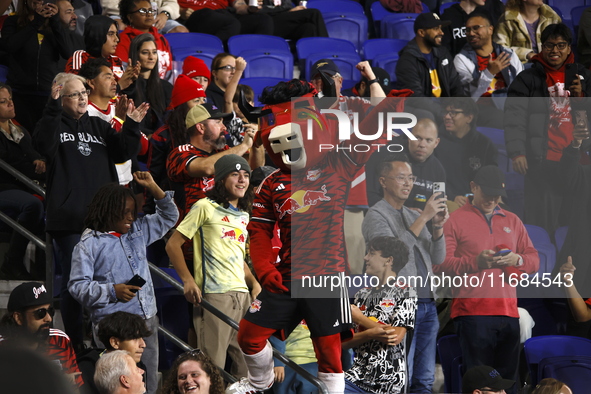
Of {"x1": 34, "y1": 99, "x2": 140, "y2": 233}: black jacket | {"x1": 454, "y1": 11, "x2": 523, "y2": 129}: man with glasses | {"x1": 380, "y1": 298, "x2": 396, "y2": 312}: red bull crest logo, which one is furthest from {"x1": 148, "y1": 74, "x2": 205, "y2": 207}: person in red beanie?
{"x1": 454, "y1": 11, "x2": 523, "y2": 129}: man with glasses

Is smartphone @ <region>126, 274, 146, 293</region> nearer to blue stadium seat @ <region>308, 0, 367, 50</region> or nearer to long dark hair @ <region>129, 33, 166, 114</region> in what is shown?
long dark hair @ <region>129, 33, 166, 114</region>

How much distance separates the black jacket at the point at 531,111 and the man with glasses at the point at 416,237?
1353 millimetres

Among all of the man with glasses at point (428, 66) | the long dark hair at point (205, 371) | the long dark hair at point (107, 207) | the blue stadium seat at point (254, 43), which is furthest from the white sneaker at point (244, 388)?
the blue stadium seat at point (254, 43)

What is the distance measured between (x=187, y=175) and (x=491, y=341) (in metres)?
2.14

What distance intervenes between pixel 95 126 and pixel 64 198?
0.50 metres

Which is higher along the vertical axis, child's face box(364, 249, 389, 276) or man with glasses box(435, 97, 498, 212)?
man with glasses box(435, 97, 498, 212)

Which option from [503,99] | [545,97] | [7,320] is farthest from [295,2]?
[7,320]

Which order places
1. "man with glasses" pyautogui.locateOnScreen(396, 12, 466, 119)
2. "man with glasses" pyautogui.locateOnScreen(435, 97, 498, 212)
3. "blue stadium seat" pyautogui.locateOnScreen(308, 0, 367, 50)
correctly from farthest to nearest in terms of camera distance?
"blue stadium seat" pyautogui.locateOnScreen(308, 0, 367, 50) → "man with glasses" pyautogui.locateOnScreen(396, 12, 466, 119) → "man with glasses" pyautogui.locateOnScreen(435, 97, 498, 212)

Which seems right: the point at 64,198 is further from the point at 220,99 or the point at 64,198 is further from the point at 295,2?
the point at 295,2

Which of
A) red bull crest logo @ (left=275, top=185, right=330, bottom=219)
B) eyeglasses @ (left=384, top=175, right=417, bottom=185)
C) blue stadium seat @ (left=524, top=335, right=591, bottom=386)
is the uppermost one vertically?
red bull crest logo @ (left=275, top=185, right=330, bottom=219)

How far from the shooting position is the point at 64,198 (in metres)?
5.02

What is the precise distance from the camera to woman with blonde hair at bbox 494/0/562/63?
8398 mm

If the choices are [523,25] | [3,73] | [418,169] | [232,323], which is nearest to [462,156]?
[418,169]

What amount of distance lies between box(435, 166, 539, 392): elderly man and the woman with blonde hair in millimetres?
3383
